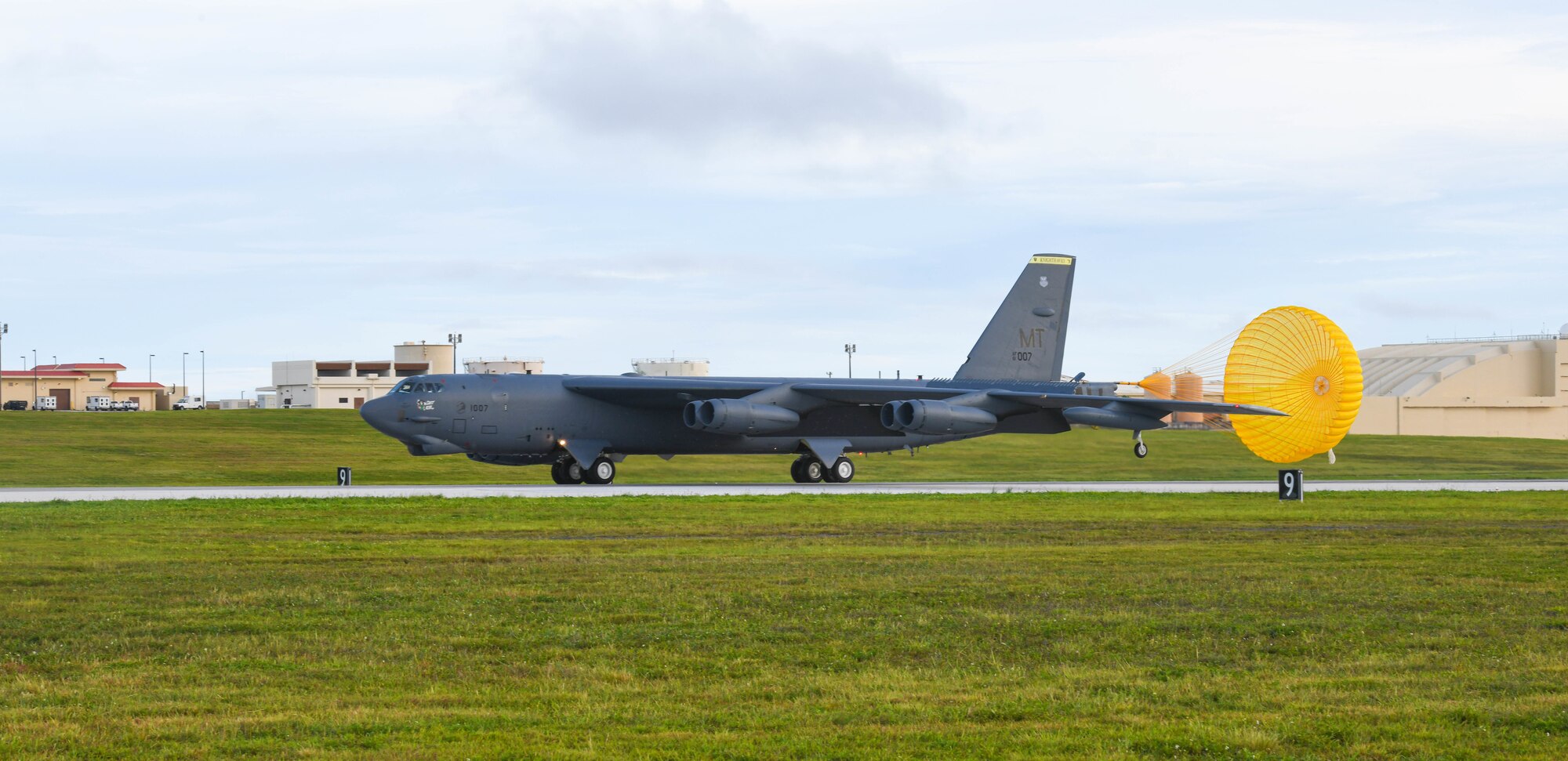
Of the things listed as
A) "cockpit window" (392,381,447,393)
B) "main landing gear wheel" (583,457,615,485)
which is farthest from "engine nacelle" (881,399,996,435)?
"cockpit window" (392,381,447,393)

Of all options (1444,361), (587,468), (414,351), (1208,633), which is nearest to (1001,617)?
(1208,633)

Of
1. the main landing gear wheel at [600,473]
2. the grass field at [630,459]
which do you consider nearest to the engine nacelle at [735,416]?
the main landing gear wheel at [600,473]

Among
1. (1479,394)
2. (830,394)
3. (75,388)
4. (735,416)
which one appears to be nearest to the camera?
(735,416)

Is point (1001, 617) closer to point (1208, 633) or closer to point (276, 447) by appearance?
point (1208, 633)

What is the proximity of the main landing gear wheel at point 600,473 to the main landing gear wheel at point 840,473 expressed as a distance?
240 inches

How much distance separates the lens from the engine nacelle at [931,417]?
123 ft

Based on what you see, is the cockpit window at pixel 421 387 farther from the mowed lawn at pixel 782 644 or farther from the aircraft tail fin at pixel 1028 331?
the aircraft tail fin at pixel 1028 331

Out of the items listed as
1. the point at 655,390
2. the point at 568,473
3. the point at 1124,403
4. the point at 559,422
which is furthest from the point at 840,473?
the point at 559,422

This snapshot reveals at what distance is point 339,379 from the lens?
103062 millimetres

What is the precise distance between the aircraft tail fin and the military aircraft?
0.14 feet

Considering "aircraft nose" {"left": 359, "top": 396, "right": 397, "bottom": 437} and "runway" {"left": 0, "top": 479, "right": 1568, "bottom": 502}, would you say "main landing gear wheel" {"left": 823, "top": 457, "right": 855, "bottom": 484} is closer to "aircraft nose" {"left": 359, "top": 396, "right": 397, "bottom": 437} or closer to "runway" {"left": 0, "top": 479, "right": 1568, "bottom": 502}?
"runway" {"left": 0, "top": 479, "right": 1568, "bottom": 502}

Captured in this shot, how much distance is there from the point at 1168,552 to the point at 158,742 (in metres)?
13.7

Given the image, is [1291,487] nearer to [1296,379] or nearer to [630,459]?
[1296,379]

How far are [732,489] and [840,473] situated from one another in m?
5.64
